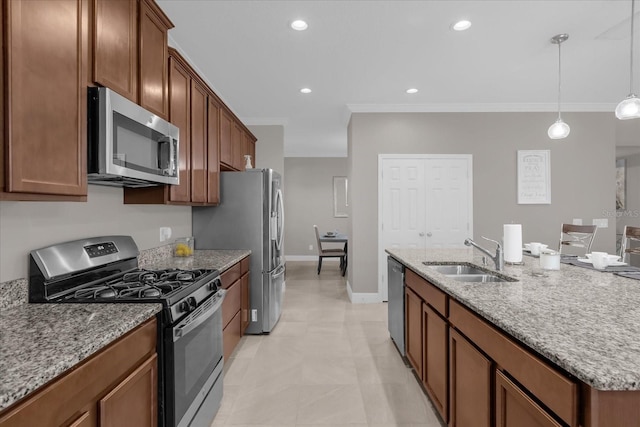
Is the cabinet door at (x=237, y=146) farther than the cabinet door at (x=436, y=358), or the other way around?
the cabinet door at (x=237, y=146)

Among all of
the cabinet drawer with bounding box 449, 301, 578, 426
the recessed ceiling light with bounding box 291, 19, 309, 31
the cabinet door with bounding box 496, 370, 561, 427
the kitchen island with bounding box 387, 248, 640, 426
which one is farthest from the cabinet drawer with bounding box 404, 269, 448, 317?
the recessed ceiling light with bounding box 291, 19, 309, 31

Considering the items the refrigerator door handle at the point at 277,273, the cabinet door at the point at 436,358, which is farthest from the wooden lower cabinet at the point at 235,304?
the cabinet door at the point at 436,358

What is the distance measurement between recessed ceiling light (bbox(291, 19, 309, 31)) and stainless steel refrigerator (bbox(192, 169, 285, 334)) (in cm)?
131

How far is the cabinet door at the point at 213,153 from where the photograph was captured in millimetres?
3018

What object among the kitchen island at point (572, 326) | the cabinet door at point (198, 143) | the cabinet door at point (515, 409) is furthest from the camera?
the cabinet door at point (198, 143)

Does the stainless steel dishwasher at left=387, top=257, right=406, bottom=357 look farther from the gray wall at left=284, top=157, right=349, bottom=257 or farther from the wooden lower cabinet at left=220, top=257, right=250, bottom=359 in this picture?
the gray wall at left=284, top=157, right=349, bottom=257

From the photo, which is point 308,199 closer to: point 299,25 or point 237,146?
point 237,146

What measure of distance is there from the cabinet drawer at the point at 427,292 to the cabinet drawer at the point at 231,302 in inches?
55.1

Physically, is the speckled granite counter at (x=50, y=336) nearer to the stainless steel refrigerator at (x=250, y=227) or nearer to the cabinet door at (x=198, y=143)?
the cabinet door at (x=198, y=143)

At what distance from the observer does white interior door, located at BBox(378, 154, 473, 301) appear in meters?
4.55

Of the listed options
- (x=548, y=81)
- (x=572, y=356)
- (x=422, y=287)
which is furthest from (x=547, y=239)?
(x=572, y=356)

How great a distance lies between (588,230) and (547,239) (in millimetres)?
1503

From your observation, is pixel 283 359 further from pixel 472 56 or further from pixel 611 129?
pixel 611 129

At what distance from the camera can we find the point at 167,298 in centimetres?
146
